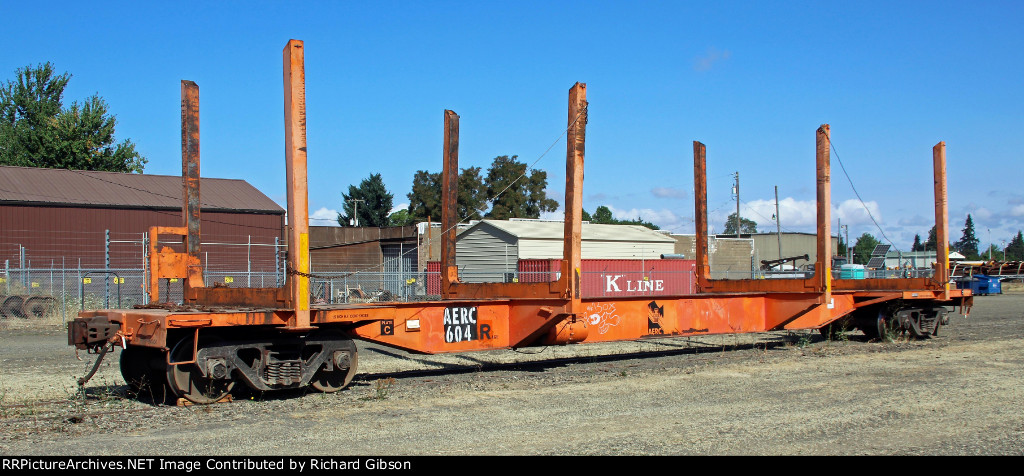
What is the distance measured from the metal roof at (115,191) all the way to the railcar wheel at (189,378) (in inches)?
1191

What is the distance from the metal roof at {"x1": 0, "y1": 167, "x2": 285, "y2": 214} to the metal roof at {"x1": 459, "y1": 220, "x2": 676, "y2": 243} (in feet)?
37.6

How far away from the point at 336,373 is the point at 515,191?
206ft

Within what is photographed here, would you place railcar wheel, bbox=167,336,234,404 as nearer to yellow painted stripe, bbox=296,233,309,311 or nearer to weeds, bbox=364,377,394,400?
yellow painted stripe, bbox=296,233,309,311

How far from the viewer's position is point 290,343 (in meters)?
9.12

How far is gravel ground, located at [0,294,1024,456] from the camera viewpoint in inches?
257

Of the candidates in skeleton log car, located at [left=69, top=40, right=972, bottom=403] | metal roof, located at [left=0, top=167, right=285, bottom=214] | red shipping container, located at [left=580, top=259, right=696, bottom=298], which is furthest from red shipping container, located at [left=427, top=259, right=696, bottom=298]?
skeleton log car, located at [left=69, top=40, right=972, bottom=403]

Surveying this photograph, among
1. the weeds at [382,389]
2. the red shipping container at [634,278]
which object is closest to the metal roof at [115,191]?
the red shipping container at [634,278]

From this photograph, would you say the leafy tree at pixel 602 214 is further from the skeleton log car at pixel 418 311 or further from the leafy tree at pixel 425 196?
the skeleton log car at pixel 418 311

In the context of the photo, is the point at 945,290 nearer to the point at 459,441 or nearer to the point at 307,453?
the point at 459,441

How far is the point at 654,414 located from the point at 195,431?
439cm

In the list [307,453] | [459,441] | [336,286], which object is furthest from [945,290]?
[336,286]

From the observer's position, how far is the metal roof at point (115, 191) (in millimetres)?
34844

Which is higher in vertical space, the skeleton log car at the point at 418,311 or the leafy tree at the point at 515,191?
the leafy tree at the point at 515,191
